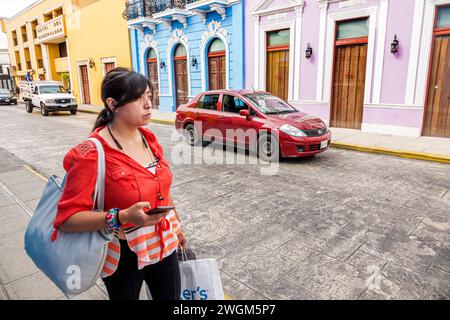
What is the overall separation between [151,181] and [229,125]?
6.18 metres

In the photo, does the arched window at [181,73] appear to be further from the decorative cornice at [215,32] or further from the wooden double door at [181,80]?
the decorative cornice at [215,32]

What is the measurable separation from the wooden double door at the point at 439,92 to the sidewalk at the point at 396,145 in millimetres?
379

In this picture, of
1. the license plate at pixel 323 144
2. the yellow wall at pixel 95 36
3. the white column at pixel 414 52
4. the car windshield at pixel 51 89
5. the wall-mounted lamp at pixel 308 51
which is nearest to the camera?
the license plate at pixel 323 144

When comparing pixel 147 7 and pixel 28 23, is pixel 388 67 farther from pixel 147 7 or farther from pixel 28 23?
pixel 28 23

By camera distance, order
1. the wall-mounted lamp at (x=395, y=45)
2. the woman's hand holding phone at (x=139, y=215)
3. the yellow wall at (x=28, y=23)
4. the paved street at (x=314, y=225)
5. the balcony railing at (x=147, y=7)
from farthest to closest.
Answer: the yellow wall at (x=28, y=23)
the balcony railing at (x=147, y=7)
the wall-mounted lamp at (x=395, y=45)
the paved street at (x=314, y=225)
the woman's hand holding phone at (x=139, y=215)

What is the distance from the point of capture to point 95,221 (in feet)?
4.85

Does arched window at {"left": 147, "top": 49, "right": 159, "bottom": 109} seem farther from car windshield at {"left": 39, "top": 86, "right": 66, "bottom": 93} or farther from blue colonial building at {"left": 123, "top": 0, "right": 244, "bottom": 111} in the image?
car windshield at {"left": 39, "top": 86, "right": 66, "bottom": 93}

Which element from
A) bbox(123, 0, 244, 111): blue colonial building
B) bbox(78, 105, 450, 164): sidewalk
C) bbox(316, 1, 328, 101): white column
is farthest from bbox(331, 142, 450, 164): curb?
bbox(123, 0, 244, 111): blue colonial building

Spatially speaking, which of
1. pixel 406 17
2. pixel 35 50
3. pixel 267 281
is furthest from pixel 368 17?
pixel 35 50

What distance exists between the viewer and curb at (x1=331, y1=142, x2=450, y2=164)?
721cm

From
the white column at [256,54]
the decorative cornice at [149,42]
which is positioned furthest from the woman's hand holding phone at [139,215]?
the decorative cornice at [149,42]

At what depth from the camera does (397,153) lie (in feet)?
25.5

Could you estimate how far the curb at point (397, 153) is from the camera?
7.21 m
